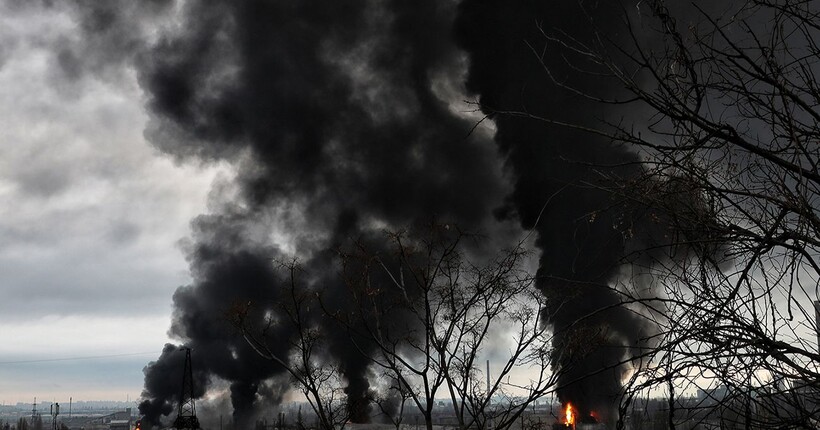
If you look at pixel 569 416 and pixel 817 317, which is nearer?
pixel 817 317

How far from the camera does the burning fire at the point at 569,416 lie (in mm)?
35312

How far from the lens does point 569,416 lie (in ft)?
121

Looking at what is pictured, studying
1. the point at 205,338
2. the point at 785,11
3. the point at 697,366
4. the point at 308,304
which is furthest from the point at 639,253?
the point at 205,338

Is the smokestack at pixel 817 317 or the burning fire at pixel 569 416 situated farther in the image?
the burning fire at pixel 569 416

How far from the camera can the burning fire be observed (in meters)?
35.3

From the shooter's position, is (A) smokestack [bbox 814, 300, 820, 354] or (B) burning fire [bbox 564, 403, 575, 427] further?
(B) burning fire [bbox 564, 403, 575, 427]

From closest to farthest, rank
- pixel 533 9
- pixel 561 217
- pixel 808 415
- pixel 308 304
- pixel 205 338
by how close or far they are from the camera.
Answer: pixel 808 415 < pixel 308 304 < pixel 561 217 < pixel 533 9 < pixel 205 338

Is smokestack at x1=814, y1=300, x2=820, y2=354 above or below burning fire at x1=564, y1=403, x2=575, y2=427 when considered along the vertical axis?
above

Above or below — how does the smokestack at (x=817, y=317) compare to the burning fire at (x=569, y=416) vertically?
above

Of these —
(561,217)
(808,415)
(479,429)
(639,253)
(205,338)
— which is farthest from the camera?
(205,338)

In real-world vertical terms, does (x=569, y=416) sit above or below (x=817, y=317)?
below

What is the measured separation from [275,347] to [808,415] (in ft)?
220

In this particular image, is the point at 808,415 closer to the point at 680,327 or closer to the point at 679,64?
the point at 680,327

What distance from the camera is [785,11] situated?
3303 mm
